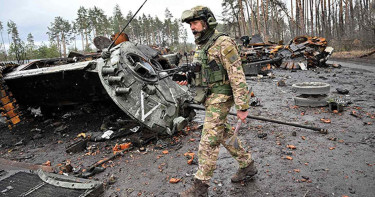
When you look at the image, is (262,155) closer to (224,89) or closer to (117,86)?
(224,89)

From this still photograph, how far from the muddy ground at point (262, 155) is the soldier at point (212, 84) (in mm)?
609

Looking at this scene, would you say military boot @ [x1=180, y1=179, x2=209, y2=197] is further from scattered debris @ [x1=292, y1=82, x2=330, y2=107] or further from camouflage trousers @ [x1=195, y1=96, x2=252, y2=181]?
scattered debris @ [x1=292, y1=82, x2=330, y2=107]

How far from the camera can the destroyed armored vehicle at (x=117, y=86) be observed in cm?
473

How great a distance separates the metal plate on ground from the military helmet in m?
2.15

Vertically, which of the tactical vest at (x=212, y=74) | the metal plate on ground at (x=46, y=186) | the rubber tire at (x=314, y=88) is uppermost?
the tactical vest at (x=212, y=74)

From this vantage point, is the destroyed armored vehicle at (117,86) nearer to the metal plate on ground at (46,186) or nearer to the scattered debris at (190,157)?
the scattered debris at (190,157)

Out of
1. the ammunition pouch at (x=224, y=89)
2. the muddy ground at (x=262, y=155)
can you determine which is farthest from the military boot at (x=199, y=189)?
the ammunition pouch at (x=224, y=89)

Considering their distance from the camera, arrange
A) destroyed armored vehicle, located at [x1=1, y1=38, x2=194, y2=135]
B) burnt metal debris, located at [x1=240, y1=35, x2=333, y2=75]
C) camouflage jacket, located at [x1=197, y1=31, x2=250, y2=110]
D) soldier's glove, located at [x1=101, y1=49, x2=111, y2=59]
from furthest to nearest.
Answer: burnt metal debris, located at [x1=240, y1=35, x2=333, y2=75]
soldier's glove, located at [x1=101, y1=49, x2=111, y2=59]
destroyed armored vehicle, located at [x1=1, y1=38, x2=194, y2=135]
camouflage jacket, located at [x1=197, y1=31, x2=250, y2=110]

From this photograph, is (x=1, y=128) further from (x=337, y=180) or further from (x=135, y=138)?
(x=337, y=180)

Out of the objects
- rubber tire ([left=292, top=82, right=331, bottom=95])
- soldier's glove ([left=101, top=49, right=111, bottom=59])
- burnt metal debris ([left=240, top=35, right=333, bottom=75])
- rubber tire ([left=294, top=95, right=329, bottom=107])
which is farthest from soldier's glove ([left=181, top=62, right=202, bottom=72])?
burnt metal debris ([left=240, top=35, right=333, bottom=75])

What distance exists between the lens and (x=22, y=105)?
8.14 metres

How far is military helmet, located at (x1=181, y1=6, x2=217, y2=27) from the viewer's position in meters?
2.71

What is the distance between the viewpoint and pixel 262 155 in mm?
4039

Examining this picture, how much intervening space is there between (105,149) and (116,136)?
52 cm
